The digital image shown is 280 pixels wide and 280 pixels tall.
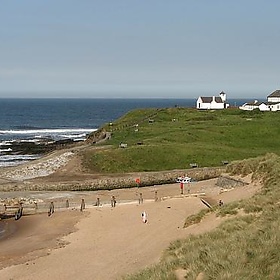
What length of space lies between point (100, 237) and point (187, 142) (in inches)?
1573

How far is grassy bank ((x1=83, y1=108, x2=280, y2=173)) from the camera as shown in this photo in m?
59.9

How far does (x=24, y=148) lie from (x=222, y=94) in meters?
69.0

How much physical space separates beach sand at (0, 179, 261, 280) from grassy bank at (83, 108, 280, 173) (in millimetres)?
15477

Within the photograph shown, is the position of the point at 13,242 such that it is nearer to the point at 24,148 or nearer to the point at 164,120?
the point at 24,148

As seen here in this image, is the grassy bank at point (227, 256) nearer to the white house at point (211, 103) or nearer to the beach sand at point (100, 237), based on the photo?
the beach sand at point (100, 237)

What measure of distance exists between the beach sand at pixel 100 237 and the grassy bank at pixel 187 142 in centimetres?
1548

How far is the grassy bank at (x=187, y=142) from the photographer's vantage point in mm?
59938

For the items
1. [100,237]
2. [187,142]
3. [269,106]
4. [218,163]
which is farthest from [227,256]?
[269,106]

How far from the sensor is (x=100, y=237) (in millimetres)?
30438

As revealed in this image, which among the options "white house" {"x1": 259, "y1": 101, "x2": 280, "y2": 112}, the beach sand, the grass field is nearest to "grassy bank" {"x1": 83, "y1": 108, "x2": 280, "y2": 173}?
the grass field

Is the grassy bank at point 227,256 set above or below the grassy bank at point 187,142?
→ above

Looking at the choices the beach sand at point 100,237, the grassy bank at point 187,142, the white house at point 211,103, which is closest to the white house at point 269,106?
the white house at point 211,103

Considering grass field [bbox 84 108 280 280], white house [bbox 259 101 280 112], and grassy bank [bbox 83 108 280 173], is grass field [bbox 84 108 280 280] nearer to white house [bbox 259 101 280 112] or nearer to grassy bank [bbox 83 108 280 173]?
grassy bank [bbox 83 108 280 173]

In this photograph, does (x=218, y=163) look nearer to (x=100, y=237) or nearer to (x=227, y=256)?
(x=100, y=237)
